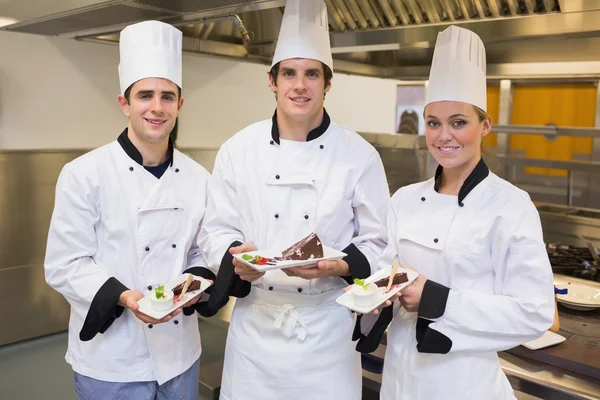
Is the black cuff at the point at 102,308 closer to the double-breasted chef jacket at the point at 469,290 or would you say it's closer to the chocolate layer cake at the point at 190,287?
the chocolate layer cake at the point at 190,287

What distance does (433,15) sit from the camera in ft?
6.08

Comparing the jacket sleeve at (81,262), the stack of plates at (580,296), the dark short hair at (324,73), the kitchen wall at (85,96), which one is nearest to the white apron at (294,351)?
the jacket sleeve at (81,262)

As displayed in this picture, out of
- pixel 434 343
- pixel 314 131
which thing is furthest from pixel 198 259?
pixel 434 343

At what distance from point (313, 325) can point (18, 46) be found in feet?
8.91

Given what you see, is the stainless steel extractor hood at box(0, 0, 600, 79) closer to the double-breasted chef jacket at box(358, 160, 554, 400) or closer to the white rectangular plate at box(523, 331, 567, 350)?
the double-breasted chef jacket at box(358, 160, 554, 400)

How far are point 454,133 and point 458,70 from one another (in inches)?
6.2

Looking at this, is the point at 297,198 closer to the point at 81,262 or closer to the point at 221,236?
the point at 221,236

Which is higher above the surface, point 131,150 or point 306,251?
point 131,150

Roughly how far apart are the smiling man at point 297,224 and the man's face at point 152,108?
0.21 meters

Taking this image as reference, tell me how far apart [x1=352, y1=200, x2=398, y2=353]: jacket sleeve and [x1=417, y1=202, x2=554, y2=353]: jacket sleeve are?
137mm

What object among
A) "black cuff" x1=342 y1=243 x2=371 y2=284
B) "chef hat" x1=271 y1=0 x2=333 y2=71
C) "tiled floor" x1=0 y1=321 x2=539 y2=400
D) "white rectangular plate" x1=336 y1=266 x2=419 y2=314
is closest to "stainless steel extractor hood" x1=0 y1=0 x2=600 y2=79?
"chef hat" x1=271 y1=0 x2=333 y2=71

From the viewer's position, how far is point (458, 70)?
1.28 metres

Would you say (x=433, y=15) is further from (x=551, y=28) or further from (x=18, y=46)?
(x=18, y=46)

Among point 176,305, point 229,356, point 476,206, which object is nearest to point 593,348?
point 476,206
